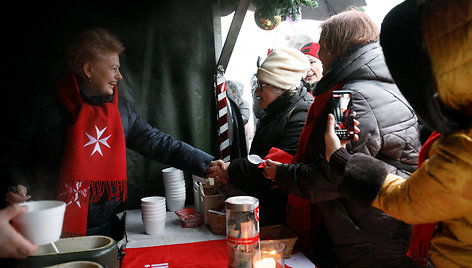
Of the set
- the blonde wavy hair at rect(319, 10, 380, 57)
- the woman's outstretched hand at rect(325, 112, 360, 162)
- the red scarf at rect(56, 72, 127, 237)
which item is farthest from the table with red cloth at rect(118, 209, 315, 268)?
the blonde wavy hair at rect(319, 10, 380, 57)

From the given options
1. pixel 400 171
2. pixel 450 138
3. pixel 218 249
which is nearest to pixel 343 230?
pixel 400 171

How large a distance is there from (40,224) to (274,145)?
1535 millimetres

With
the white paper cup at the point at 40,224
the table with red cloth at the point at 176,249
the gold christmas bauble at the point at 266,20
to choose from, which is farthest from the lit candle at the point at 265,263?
the gold christmas bauble at the point at 266,20

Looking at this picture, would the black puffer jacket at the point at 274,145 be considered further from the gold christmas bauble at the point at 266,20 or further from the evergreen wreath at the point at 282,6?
the gold christmas bauble at the point at 266,20

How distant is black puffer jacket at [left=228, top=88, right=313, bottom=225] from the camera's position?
2061 mm

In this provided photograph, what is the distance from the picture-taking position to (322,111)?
1502 millimetres

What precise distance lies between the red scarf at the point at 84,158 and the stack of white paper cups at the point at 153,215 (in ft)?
0.75

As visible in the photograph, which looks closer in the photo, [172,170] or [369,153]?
[369,153]

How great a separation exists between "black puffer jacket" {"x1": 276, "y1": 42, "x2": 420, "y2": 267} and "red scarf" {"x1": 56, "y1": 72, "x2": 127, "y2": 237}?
1.06 m

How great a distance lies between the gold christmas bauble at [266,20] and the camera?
9.29ft

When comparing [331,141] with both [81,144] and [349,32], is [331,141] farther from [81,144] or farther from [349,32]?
[81,144]

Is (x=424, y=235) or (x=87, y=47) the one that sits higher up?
(x=87, y=47)

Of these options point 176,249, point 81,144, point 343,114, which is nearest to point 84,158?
point 81,144

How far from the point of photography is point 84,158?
5.36 ft
